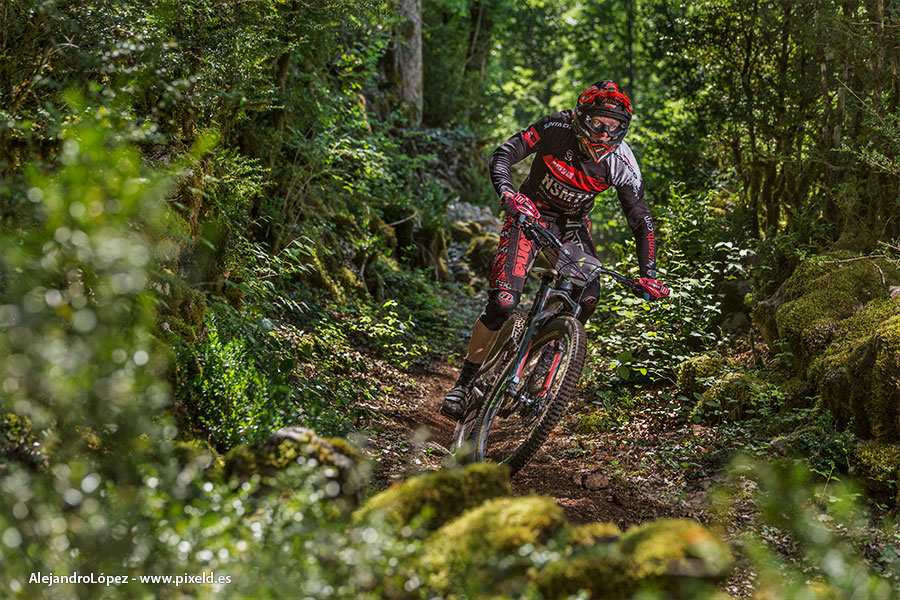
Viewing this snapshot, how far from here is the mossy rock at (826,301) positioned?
531cm

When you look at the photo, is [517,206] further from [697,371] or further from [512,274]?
[697,371]

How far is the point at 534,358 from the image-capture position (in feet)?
15.5

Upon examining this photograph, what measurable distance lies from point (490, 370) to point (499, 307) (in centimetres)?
52

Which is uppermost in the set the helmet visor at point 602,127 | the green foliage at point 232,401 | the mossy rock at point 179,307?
the helmet visor at point 602,127

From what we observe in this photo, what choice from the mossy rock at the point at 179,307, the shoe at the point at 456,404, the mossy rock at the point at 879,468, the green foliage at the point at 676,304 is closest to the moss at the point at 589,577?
the mossy rock at the point at 179,307

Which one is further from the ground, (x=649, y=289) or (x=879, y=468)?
(x=649, y=289)

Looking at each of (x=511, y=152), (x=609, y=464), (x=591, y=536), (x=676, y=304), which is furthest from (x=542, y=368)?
(x=676, y=304)

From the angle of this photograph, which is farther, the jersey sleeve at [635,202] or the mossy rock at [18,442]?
the jersey sleeve at [635,202]

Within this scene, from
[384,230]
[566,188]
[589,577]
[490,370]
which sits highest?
[566,188]

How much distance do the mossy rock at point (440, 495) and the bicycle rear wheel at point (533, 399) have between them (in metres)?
1.68

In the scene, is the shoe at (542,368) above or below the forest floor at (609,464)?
above

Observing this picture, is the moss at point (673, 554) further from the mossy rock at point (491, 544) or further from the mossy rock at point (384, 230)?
the mossy rock at point (384, 230)

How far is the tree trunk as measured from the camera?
15.5m

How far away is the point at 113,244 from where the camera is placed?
1.81 meters
